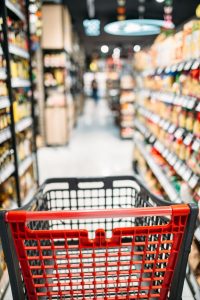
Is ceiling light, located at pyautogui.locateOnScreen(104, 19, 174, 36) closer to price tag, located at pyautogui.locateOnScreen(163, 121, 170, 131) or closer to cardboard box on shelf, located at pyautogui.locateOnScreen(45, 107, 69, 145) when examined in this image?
cardboard box on shelf, located at pyautogui.locateOnScreen(45, 107, 69, 145)

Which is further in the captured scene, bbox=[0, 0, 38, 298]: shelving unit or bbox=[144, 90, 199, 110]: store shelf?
bbox=[0, 0, 38, 298]: shelving unit

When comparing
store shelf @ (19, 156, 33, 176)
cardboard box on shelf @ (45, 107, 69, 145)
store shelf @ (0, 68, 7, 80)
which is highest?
store shelf @ (0, 68, 7, 80)

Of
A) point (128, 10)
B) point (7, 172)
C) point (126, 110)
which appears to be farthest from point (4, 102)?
→ point (128, 10)

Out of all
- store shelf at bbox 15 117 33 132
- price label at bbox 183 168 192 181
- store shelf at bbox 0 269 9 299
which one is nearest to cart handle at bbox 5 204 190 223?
Answer: store shelf at bbox 0 269 9 299

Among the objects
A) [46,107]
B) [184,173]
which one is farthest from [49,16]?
[184,173]

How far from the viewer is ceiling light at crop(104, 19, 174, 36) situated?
1309 centimetres

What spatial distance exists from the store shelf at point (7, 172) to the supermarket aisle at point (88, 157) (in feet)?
6.96

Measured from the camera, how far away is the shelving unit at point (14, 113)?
2785mm

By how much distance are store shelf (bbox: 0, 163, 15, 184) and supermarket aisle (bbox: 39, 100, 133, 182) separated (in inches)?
83.5

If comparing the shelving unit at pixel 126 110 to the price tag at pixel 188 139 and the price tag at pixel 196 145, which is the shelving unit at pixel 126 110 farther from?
the price tag at pixel 196 145

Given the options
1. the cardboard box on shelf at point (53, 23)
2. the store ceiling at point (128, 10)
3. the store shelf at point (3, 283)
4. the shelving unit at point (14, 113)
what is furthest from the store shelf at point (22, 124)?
the store ceiling at point (128, 10)

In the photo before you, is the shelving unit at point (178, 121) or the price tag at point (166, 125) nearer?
the shelving unit at point (178, 121)

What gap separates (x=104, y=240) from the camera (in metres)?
1.25

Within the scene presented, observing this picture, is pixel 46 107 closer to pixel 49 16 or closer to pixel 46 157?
pixel 46 157
